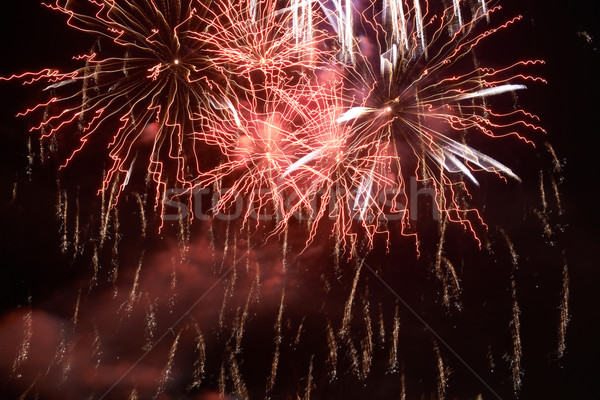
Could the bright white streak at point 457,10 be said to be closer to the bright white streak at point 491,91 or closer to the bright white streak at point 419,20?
the bright white streak at point 419,20

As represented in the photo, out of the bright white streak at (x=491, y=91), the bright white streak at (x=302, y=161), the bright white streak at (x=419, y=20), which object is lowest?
the bright white streak at (x=302, y=161)

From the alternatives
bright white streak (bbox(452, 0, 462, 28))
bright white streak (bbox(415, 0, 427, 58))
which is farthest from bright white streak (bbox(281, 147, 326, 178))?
bright white streak (bbox(452, 0, 462, 28))

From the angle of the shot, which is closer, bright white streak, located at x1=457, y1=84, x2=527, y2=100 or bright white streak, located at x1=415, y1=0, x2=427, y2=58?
bright white streak, located at x1=415, y1=0, x2=427, y2=58

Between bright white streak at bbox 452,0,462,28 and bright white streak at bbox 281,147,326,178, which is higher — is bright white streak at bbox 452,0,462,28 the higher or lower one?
the higher one

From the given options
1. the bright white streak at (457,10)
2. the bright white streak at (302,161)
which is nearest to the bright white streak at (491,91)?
the bright white streak at (457,10)

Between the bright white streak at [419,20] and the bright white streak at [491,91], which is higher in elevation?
the bright white streak at [419,20]

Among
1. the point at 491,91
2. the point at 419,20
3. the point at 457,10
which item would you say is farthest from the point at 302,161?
the point at 457,10

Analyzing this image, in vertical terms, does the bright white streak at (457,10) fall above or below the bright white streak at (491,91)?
above

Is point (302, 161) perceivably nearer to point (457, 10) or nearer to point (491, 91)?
point (491, 91)

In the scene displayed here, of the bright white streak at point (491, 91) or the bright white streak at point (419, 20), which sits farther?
the bright white streak at point (491, 91)

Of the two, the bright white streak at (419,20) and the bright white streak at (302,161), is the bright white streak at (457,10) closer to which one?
the bright white streak at (419,20)

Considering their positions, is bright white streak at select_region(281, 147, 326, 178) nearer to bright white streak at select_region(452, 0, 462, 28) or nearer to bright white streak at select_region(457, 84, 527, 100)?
bright white streak at select_region(457, 84, 527, 100)

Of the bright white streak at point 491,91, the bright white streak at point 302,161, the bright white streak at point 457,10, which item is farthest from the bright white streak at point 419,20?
the bright white streak at point 302,161

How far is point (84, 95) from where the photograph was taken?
6.30 m
